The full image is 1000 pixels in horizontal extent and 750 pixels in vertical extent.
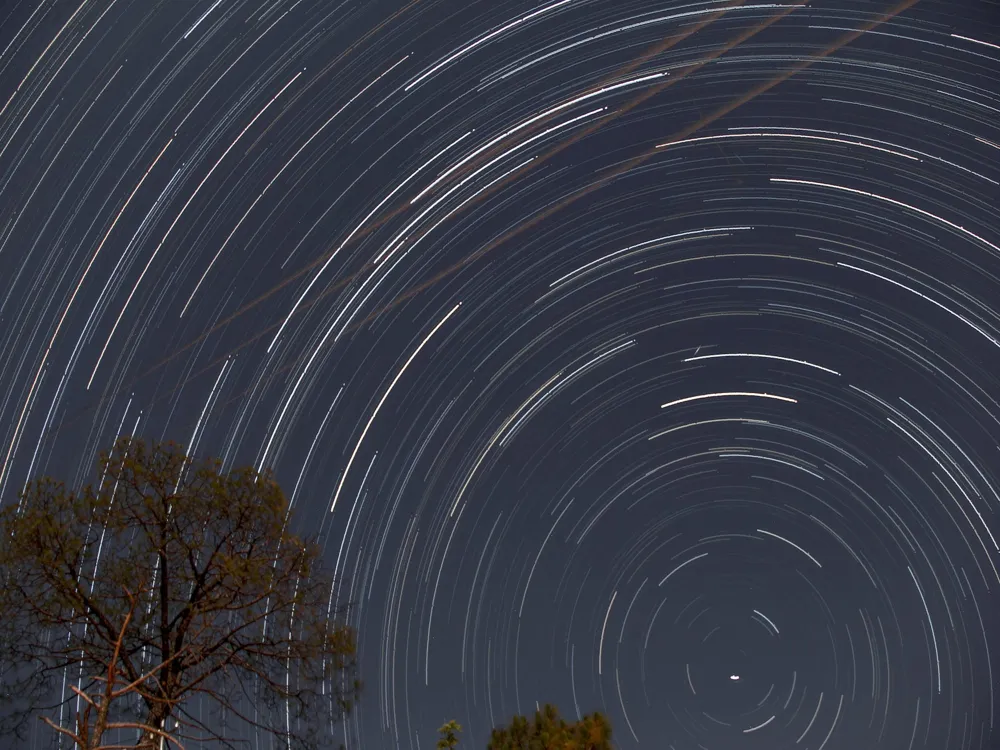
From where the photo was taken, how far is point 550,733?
2333cm

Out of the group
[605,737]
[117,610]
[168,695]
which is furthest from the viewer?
[605,737]

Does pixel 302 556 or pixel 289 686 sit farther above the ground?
pixel 302 556

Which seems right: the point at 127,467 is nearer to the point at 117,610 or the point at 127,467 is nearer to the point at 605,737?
the point at 117,610

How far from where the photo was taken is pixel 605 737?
78.4 feet

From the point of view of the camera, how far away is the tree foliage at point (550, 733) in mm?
22938

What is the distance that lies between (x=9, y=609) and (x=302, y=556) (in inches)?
128

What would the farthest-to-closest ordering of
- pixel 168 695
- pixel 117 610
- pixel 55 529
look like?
pixel 117 610 → pixel 55 529 → pixel 168 695

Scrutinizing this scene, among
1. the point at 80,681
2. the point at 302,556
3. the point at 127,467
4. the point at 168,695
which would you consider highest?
the point at 127,467

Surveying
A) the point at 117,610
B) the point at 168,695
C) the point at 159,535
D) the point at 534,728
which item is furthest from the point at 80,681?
the point at 534,728

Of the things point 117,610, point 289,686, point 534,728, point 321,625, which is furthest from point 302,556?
point 534,728

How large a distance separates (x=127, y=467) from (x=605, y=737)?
1802 centimetres

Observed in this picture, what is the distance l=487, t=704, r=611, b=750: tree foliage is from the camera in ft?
75.3

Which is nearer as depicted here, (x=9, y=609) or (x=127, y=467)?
(x=9, y=609)

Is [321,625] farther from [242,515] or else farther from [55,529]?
Answer: [55,529]
